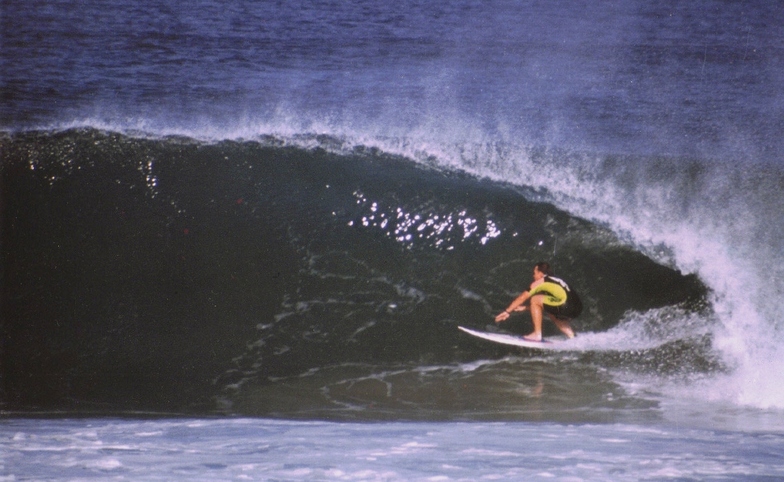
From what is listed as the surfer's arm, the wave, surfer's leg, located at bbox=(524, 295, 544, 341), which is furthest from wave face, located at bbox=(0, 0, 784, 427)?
the surfer's arm

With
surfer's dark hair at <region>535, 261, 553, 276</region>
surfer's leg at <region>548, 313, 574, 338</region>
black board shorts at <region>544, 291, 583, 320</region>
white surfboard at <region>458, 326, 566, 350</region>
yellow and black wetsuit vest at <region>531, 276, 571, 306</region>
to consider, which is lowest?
white surfboard at <region>458, 326, 566, 350</region>

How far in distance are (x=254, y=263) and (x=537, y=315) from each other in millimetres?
1840

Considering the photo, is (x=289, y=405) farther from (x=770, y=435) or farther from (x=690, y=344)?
(x=690, y=344)

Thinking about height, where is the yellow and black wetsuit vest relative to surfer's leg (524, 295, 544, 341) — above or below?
above

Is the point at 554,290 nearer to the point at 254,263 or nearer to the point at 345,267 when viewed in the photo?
the point at 345,267

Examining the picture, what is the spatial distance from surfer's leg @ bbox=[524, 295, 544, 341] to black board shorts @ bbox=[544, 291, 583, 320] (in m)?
0.05

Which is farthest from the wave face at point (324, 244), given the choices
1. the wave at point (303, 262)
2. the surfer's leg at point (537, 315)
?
the surfer's leg at point (537, 315)

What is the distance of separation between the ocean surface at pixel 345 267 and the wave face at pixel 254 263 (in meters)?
0.02

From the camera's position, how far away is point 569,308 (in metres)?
4.38

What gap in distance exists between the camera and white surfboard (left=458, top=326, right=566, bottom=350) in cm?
430

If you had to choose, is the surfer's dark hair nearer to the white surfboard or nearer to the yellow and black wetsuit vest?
the yellow and black wetsuit vest

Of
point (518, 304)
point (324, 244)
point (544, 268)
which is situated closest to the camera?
point (518, 304)

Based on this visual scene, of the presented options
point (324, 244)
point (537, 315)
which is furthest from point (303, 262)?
point (537, 315)

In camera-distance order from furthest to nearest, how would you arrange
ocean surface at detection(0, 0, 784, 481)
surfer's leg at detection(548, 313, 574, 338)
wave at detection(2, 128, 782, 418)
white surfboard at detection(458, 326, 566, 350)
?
1. surfer's leg at detection(548, 313, 574, 338)
2. white surfboard at detection(458, 326, 566, 350)
3. wave at detection(2, 128, 782, 418)
4. ocean surface at detection(0, 0, 784, 481)
